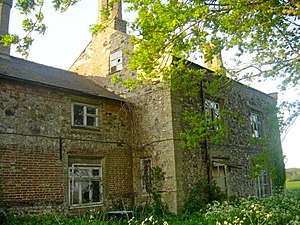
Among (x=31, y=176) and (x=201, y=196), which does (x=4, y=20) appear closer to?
(x=31, y=176)

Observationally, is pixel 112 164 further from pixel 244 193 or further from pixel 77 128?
pixel 244 193

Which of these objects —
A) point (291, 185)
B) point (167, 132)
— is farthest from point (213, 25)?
point (291, 185)

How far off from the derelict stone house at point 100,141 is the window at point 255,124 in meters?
2.52

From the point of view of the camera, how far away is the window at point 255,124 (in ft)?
72.2

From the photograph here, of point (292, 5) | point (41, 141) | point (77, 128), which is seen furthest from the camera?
point (77, 128)

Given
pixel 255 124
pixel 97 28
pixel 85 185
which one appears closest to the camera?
pixel 97 28

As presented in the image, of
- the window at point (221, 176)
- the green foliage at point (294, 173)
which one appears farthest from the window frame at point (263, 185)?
the green foliage at point (294, 173)

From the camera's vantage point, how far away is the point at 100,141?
1552cm

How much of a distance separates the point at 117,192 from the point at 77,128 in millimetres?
3594

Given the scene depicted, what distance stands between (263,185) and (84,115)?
511 inches

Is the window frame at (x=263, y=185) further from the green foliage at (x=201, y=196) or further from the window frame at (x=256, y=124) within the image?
the green foliage at (x=201, y=196)

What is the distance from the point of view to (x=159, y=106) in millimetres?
15984

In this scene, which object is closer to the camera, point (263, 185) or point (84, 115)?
point (84, 115)

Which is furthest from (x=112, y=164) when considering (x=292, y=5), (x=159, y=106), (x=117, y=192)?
(x=292, y=5)
